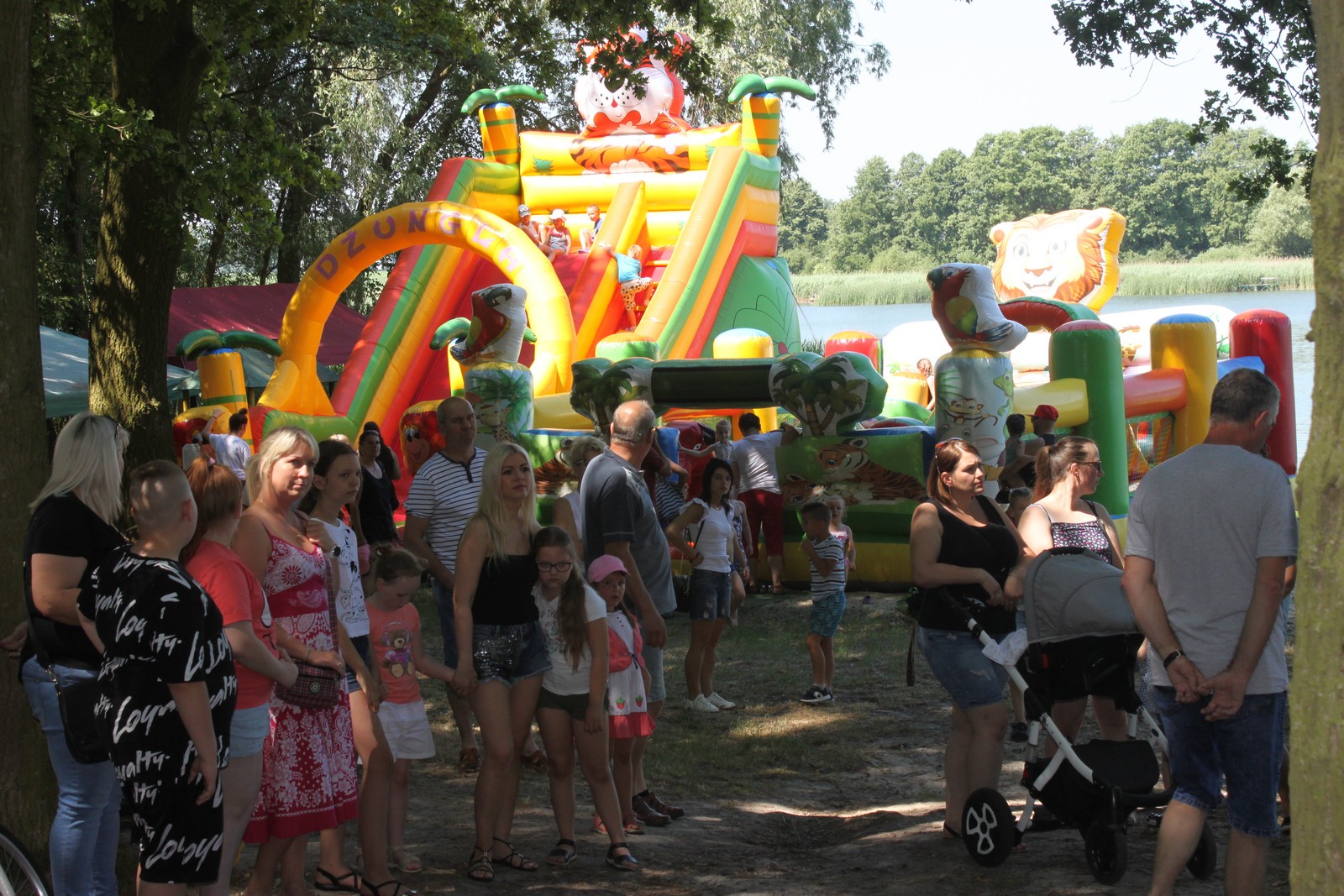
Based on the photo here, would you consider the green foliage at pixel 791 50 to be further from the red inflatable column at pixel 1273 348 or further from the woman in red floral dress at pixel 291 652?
the woman in red floral dress at pixel 291 652

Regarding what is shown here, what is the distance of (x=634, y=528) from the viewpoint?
483 cm

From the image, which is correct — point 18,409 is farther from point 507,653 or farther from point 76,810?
point 507,653

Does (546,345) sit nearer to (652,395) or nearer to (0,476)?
(652,395)

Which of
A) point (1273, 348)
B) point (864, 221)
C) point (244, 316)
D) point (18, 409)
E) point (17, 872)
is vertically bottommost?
point (17, 872)

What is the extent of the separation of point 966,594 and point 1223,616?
3.71 ft

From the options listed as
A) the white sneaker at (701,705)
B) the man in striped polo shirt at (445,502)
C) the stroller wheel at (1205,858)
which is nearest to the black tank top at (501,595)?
the man in striped polo shirt at (445,502)

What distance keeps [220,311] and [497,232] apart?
680 cm

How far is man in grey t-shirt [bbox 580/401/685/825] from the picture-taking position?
4762 mm

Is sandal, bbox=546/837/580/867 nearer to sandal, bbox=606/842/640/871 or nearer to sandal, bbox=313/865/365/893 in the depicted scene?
sandal, bbox=606/842/640/871

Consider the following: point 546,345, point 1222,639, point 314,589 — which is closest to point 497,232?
point 546,345

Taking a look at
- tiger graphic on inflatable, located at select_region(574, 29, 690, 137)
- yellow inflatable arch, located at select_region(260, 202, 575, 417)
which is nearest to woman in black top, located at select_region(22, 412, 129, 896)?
yellow inflatable arch, located at select_region(260, 202, 575, 417)

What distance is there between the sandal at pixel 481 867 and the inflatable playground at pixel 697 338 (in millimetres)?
5027

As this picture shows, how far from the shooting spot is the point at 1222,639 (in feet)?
10.9

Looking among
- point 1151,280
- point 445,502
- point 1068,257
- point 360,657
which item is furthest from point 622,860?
point 1151,280
